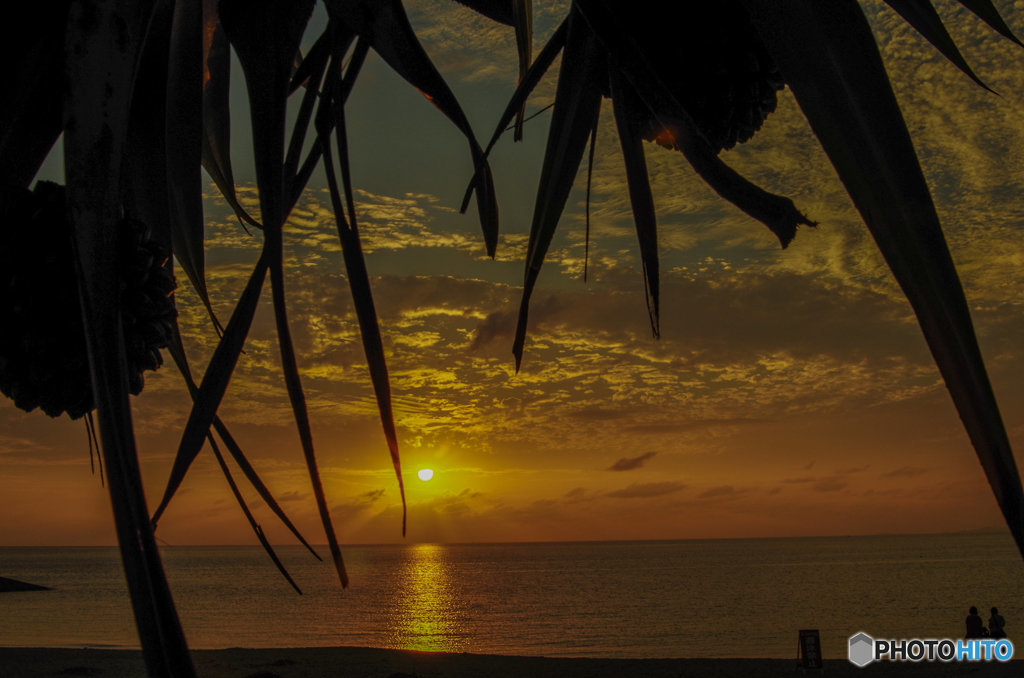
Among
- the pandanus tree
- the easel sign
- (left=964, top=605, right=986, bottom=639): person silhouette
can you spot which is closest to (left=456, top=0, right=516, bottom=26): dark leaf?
the pandanus tree

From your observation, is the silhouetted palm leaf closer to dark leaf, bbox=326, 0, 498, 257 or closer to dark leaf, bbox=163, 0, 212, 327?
dark leaf, bbox=326, 0, 498, 257

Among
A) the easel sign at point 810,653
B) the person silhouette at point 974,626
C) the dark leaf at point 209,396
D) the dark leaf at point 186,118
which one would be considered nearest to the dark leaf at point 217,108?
the dark leaf at point 186,118

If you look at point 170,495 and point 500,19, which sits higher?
point 500,19

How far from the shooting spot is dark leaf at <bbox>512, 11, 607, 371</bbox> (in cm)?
66

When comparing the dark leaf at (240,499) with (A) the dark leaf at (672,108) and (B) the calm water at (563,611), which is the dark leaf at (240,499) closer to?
(A) the dark leaf at (672,108)

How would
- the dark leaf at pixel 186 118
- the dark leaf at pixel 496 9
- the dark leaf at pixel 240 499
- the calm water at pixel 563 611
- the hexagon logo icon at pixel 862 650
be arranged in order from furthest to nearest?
the calm water at pixel 563 611, the hexagon logo icon at pixel 862 650, the dark leaf at pixel 496 9, the dark leaf at pixel 186 118, the dark leaf at pixel 240 499

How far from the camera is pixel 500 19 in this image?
3.03 ft

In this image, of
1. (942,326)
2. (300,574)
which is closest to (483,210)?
(942,326)

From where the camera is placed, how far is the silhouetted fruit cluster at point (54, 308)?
1.83 feet

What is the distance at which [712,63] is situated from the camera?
1.99 feet

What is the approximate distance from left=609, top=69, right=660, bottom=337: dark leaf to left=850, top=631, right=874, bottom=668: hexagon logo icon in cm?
2186

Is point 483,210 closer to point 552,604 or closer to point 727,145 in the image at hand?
point 727,145

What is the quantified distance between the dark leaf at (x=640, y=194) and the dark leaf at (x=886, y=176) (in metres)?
0.23

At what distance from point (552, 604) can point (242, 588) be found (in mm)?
28421
